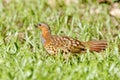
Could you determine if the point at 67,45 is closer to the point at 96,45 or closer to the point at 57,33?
the point at 96,45

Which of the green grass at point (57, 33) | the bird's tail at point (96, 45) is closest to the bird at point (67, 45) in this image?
the bird's tail at point (96, 45)

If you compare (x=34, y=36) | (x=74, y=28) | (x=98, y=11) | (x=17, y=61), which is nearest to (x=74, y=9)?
(x=98, y=11)

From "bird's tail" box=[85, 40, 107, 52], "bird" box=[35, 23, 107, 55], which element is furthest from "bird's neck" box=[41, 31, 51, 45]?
"bird's tail" box=[85, 40, 107, 52]

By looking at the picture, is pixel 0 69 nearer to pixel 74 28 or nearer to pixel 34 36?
pixel 34 36

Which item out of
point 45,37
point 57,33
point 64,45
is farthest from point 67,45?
point 57,33

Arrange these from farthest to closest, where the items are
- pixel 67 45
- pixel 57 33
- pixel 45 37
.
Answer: pixel 57 33
pixel 45 37
pixel 67 45

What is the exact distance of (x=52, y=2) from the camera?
10.4 m

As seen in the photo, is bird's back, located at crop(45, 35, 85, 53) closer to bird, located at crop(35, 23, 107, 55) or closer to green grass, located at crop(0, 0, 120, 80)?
bird, located at crop(35, 23, 107, 55)

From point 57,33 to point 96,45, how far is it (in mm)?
1229

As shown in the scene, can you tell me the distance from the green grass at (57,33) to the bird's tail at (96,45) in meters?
0.09

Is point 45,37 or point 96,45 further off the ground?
point 45,37

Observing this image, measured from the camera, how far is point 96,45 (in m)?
7.49

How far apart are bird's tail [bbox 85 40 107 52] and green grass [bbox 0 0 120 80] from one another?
9cm

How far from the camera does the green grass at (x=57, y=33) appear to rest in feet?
20.9
